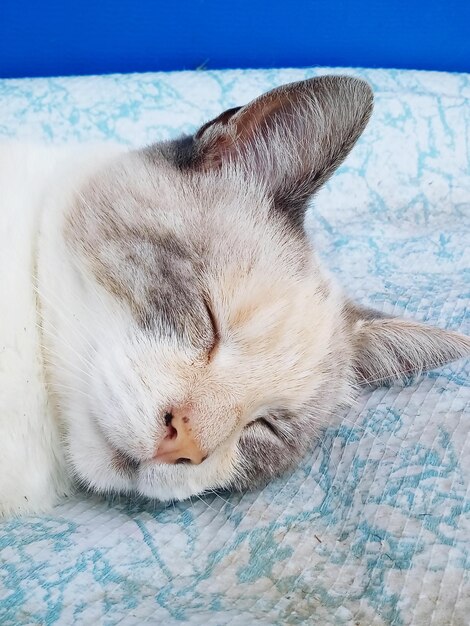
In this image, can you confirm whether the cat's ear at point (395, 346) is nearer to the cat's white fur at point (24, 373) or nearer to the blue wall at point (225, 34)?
the cat's white fur at point (24, 373)

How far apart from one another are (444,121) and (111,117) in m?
1.35

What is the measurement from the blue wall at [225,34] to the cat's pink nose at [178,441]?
7.10 feet

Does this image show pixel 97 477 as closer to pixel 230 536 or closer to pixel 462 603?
pixel 230 536

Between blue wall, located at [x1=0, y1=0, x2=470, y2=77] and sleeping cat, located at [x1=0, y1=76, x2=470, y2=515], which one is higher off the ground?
blue wall, located at [x1=0, y1=0, x2=470, y2=77]

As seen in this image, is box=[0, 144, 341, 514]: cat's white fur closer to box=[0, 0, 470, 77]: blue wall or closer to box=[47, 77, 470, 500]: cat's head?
box=[47, 77, 470, 500]: cat's head

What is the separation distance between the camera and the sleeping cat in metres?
1.23

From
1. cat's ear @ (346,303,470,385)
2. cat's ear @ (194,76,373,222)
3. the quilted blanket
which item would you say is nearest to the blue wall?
the quilted blanket

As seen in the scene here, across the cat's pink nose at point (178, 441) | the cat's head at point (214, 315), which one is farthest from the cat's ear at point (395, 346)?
the cat's pink nose at point (178, 441)

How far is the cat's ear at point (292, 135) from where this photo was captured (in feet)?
4.46

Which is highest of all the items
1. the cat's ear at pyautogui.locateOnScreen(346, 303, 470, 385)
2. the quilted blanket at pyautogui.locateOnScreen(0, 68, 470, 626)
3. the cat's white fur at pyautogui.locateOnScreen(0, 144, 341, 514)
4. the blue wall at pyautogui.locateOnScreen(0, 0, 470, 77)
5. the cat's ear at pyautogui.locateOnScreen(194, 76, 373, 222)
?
the blue wall at pyautogui.locateOnScreen(0, 0, 470, 77)

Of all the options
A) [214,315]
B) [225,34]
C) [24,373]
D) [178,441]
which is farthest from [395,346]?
[225,34]

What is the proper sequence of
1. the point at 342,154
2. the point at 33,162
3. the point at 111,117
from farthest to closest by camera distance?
→ the point at 111,117 < the point at 33,162 < the point at 342,154

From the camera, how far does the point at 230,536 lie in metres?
1.28

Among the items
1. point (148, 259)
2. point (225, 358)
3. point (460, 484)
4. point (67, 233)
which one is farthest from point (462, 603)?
point (67, 233)
